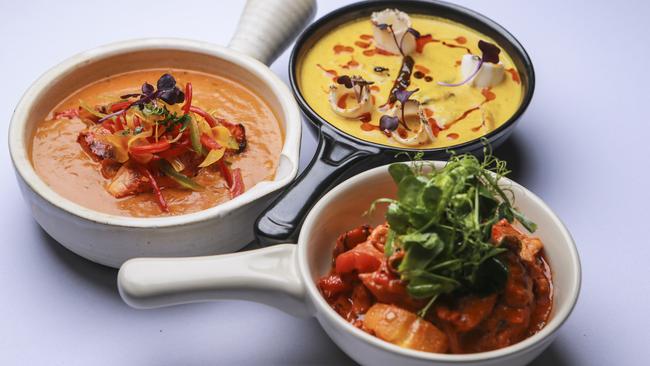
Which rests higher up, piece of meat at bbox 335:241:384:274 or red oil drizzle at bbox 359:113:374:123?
piece of meat at bbox 335:241:384:274

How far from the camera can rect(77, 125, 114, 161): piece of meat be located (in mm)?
2348

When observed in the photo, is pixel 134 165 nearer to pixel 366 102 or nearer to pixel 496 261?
pixel 366 102

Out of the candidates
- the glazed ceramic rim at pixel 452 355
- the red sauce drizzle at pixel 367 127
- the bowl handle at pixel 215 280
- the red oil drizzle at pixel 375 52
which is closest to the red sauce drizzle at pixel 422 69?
the red oil drizzle at pixel 375 52

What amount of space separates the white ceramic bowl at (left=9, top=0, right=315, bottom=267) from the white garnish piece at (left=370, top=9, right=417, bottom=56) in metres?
0.24

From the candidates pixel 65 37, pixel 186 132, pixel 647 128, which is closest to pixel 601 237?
pixel 647 128

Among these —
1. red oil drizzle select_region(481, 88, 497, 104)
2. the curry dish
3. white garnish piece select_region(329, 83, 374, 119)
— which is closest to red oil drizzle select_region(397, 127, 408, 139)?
white garnish piece select_region(329, 83, 374, 119)

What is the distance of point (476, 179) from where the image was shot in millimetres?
1867

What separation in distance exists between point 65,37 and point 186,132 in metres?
1.06

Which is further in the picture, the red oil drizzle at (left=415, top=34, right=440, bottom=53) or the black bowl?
the red oil drizzle at (left=415, top=34, right=440, bottom=53)

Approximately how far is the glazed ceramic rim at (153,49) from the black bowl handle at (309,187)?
0.04 meters

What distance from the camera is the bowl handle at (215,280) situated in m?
1.86

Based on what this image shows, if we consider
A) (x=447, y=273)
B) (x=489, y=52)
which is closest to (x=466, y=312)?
(x=447, y=273)

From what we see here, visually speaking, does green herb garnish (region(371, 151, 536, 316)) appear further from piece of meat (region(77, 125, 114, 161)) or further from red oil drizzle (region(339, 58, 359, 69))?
red oil drizzle (region(339, 58, 359, 69))

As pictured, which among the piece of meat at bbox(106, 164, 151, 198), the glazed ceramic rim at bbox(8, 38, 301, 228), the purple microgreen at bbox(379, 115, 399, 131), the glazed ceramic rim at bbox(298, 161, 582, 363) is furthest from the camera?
the purple microgreen at bbox(379, 115, 399, 131)
